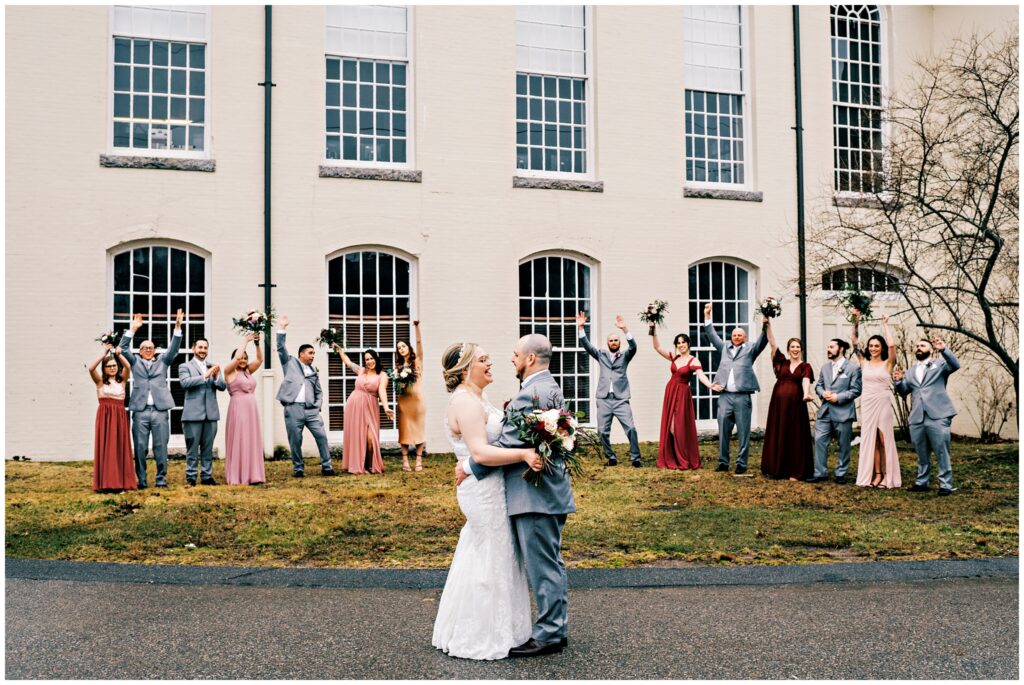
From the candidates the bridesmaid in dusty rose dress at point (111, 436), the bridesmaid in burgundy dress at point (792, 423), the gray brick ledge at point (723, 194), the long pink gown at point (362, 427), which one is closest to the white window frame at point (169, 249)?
the long pink gown at point (362, 427)

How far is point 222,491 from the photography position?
12.7 meters

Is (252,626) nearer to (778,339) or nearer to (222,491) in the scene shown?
(222,491)

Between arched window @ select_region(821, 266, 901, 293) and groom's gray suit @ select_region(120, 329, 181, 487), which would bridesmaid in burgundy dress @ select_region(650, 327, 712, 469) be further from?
groom's gray suit @ select_region(120, 329, 181, 487)

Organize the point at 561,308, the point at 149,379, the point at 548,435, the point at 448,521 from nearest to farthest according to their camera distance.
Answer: the point at 548,435 → the point at 448,521 → the point at 149,379 → the point at 561,308

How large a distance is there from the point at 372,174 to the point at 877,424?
8.91 meters

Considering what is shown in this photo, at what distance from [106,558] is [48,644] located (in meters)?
2.91

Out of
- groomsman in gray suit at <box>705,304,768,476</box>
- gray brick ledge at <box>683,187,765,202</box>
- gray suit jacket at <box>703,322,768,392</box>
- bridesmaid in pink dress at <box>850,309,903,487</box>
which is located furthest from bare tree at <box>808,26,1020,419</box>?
groomsman in gray suit at <box>705,304,768,476</box>

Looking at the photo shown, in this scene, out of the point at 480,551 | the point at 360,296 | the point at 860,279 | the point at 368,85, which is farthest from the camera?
the point at 860,279

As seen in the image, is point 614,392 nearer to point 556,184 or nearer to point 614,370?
point 614,370

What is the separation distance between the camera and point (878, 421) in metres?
13.2

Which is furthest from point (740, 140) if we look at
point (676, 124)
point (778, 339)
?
point (778, 339)

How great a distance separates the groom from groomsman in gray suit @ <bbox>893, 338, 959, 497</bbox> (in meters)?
7.79

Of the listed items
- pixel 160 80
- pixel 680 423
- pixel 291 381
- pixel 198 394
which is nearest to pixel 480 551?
pixel 198 394

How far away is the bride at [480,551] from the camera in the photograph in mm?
5961
